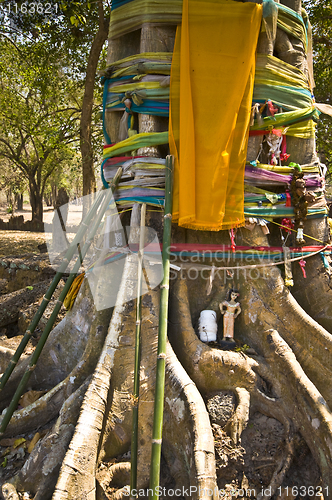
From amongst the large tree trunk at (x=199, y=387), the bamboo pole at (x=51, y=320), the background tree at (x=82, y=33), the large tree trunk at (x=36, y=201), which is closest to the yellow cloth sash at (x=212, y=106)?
the large tree trunk at (x=199, y=387)

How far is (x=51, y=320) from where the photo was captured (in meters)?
3.40

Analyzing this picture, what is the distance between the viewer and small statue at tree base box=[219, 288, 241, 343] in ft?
11.8

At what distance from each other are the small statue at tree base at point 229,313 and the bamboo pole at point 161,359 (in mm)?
997

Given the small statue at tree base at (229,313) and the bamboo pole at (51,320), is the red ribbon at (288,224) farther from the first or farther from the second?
the bamboo pole at (51,320)


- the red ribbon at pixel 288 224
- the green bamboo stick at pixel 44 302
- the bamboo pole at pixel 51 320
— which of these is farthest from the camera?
the red ribbon at pixel 288 224

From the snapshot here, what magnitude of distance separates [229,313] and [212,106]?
2.10 meters

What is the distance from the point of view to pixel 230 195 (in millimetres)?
3570

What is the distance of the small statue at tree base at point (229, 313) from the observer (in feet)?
11.8

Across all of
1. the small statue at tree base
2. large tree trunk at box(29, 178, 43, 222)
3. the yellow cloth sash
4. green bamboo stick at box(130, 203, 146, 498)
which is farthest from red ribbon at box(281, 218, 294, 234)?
large tree trunk at box(29, 178, 43, 222)

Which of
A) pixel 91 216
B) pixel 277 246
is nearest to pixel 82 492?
pixel 91 216

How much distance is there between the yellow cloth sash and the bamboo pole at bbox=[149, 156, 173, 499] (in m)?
0.13

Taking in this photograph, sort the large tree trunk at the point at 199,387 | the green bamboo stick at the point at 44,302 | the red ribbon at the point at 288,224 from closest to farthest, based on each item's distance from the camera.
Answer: the large tree trunk at the point at 199,387
the green bamboo stick at the point at 44,302
the red ribbon at the point at 288,224

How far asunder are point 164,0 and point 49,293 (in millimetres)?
3294

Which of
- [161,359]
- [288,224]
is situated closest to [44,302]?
[161,359]
